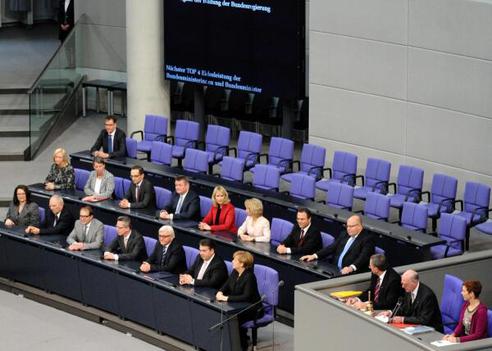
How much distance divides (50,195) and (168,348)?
160 inches

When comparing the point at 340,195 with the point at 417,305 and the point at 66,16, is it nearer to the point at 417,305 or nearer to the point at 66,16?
the point at 417,305

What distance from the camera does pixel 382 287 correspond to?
11.8 m

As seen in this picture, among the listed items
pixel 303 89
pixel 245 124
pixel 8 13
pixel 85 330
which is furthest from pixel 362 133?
pixel 8 13

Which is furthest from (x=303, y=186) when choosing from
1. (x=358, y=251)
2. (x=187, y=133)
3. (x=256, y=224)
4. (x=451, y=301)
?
(x=451, y=301)

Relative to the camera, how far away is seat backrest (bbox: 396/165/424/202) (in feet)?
52.9

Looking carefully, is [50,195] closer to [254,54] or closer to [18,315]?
[18,315]

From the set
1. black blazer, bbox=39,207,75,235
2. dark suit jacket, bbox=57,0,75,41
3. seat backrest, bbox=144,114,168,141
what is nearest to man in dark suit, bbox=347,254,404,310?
black blazer, bbox=39,207,75,235

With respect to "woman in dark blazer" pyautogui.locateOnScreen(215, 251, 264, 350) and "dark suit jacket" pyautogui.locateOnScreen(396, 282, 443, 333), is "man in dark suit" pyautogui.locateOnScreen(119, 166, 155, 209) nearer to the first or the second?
"woman in dark blazer" pyautogui.locateOnScreen(215, 251, 264, 350)

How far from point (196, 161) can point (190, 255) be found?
13.0 feet

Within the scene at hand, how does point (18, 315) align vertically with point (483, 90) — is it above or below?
below

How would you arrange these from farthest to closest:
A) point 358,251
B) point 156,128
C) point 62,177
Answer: point 156,128 → point 62,177 → point 358,251

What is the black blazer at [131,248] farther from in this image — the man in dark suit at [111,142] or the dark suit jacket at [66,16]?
the dark suit jacket at [66,16]

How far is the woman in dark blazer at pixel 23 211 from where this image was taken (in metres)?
15.5

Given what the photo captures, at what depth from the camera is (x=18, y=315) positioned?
14.4 metres
